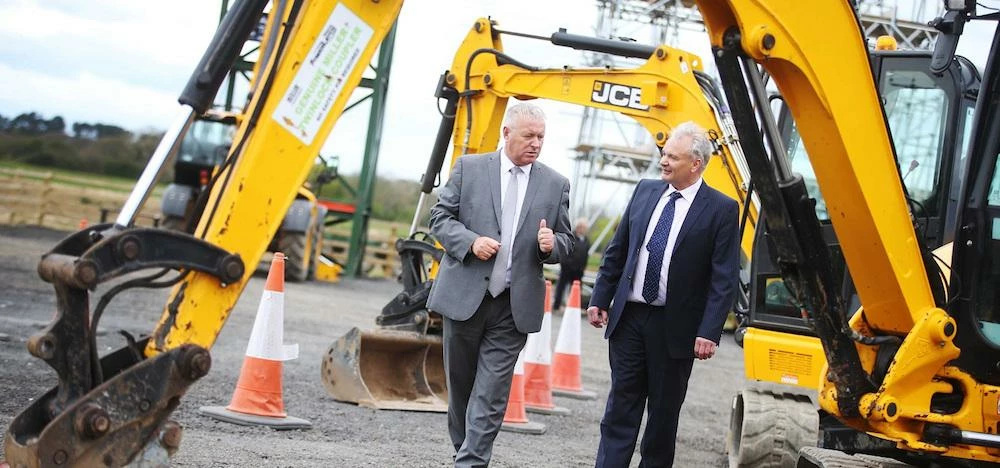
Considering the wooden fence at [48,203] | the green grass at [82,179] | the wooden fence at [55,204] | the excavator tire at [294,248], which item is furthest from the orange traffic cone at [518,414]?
the green grass at [82,179]

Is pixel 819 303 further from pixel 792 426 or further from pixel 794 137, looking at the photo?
pixel 794 137

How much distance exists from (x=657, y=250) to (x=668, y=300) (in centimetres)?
26

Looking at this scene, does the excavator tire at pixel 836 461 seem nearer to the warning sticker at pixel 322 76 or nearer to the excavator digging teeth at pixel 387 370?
the warning sticker at pixel 322 76

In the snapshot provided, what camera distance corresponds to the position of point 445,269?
19.8 feet

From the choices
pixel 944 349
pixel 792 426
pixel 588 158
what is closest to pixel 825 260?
pixel 944 349

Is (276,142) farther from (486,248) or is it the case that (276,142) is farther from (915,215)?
(915,215)

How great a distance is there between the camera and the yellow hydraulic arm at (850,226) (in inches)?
210

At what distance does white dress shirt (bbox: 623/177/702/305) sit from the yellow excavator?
472mm

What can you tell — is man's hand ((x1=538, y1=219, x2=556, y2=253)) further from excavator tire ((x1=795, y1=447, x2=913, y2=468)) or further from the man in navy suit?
excavator tire ((x1=795, y1=447, x2=913, y2=468))

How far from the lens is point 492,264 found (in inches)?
234

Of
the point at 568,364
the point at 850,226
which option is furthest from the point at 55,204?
the point at 850,226

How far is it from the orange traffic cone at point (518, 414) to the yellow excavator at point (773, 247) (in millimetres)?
2520

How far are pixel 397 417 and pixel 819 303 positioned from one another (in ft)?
12.6

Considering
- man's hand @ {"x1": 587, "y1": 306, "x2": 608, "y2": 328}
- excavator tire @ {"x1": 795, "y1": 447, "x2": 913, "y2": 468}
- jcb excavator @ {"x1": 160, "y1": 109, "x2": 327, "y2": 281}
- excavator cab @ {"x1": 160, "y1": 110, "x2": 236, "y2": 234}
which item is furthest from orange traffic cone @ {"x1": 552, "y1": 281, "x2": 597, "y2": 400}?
excavator cab @ {"x1": 160, "y1": 110, "x2": 236, "y2": 234}
